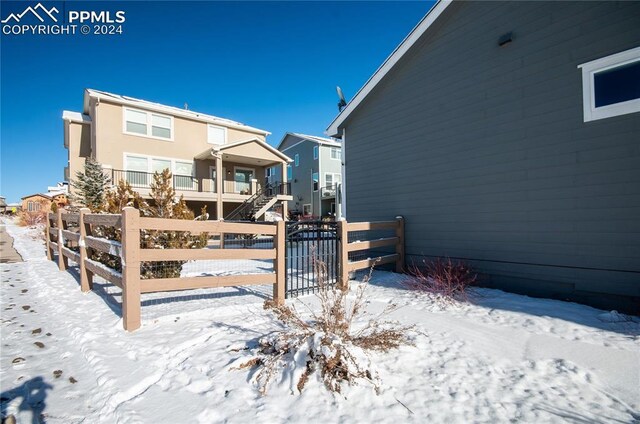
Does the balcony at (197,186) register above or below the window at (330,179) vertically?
below

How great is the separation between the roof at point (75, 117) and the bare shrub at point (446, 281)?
66.2 feet

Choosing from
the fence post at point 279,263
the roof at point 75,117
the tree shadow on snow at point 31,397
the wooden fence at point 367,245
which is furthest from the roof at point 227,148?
the tree shadow on snow at point 31,397

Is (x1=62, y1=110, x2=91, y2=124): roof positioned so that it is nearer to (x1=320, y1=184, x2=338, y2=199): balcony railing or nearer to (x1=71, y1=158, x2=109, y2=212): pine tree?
(x1=71, y1=158, x2=109, y2=212): pine tree

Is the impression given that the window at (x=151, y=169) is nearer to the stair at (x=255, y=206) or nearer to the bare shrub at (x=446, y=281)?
the stair at (x=255, y=206)

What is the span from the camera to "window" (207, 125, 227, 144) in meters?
19.0

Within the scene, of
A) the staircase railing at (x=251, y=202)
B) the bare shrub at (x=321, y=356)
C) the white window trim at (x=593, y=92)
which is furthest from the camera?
the staircase railing at (x=251, y=202)

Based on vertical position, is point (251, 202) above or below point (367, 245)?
above

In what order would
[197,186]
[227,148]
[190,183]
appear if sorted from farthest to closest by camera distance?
1. [197,186]
2. [190,183]
3. [227,148]

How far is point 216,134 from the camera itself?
19328 millimetres

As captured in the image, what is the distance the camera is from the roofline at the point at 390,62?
6.73 metres

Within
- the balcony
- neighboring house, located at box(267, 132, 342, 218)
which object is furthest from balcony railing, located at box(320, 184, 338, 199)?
the balcony

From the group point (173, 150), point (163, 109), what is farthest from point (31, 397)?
point (163, 109)

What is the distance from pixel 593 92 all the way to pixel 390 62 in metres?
4.30

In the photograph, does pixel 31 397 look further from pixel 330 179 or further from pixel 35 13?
pixel 330 179
